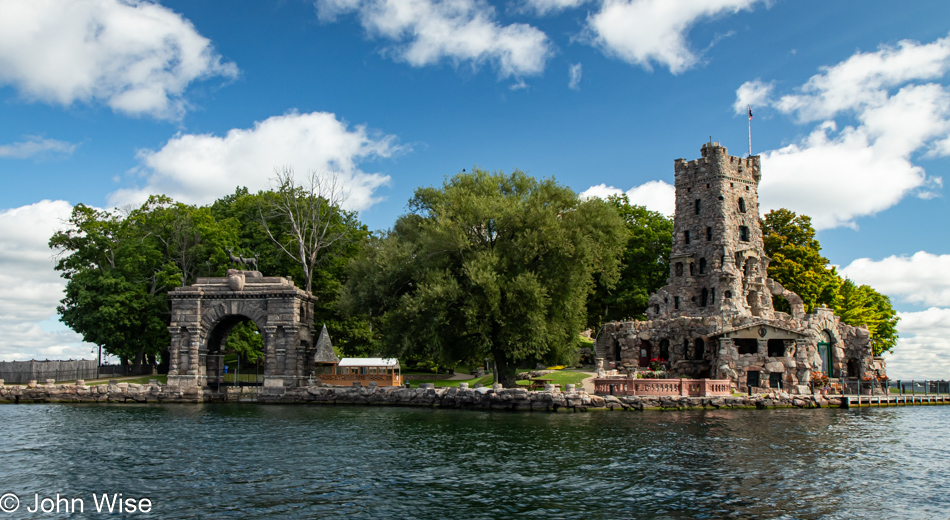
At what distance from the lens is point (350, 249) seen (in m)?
59.4

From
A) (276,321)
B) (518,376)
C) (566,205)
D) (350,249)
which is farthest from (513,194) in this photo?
(350,249)

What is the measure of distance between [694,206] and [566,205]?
1817 cm

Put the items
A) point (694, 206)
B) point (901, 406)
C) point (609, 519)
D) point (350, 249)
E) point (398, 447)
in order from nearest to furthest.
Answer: point (609, 519), point (398, 447), point (901, 406), point (694, 206), point (350, 249)

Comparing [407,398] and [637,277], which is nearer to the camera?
[407,398]

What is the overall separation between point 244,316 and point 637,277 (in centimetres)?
3401

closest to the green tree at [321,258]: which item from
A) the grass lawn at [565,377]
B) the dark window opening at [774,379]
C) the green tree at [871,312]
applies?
the grass lawn at [565,377]

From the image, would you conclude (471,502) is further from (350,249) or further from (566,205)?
(350,249)

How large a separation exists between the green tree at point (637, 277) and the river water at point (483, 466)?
89.1ft

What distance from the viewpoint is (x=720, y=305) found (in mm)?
51688

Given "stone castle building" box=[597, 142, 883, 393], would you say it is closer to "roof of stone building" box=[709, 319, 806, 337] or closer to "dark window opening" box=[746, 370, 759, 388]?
"roof of stone building" box=[709, 319, 806, 337]

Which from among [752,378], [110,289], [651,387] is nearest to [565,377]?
[651,387]

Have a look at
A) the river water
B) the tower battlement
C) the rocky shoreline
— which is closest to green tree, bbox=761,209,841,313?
the tower battlement

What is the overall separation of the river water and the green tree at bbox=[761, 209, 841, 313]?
88.1 feet

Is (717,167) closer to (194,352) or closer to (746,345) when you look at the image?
(746,345)
